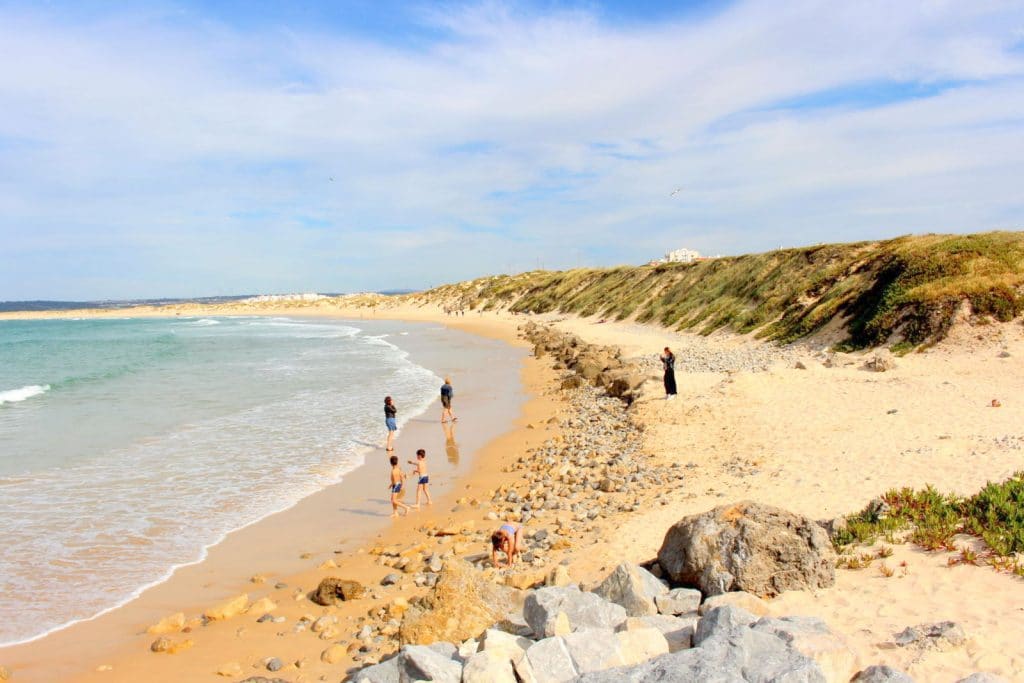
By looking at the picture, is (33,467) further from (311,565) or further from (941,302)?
(941,302)

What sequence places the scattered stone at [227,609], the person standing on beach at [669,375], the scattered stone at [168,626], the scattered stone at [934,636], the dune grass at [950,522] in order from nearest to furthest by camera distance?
the scattered stone at [934,636], the dune grass at [950,522], the scattered stone at [168,626], the scattered stone at [227,609], the person standing on beach at [669,375]

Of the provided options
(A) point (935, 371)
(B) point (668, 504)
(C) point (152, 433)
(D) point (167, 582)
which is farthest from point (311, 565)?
(A) point (935, 371)

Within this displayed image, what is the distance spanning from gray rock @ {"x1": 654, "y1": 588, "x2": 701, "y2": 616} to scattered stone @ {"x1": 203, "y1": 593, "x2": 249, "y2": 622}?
498 cm

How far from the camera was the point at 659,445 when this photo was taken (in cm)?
1366

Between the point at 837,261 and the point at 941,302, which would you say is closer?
the point at 941,302

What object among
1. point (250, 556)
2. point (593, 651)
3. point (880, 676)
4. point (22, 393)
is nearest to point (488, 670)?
point (593, 651)

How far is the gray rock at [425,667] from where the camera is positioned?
493 centimetres

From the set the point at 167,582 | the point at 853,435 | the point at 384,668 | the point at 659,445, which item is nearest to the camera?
the point at 384,668

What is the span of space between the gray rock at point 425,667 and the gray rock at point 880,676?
2932 millimetres

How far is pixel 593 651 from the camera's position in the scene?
16.3 ft

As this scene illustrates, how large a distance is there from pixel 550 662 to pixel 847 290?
2574cm

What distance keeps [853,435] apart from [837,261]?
2313cm

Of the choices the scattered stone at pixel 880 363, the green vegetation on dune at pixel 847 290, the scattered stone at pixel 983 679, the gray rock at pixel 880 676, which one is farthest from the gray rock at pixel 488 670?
the green vegetation on dune at pixel 847 290

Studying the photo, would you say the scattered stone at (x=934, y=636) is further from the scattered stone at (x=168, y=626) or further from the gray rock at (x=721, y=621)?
the scattered stone at (x=168, y=626)
